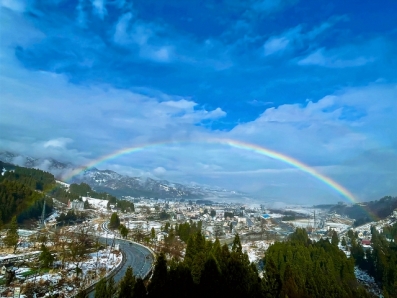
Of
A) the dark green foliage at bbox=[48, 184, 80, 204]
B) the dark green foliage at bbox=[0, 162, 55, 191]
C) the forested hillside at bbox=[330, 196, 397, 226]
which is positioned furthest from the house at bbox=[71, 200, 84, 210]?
the forested hillside at bbox=[330, 196, 397, 226]

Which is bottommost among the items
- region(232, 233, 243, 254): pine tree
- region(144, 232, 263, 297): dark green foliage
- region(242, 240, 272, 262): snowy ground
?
region(242, 240, 272, 262): snowy ground

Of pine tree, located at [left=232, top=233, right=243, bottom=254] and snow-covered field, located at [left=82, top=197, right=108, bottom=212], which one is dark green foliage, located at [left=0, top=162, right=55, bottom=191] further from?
pine tree, located at [left=232, top=233, right=243, bottom=254]

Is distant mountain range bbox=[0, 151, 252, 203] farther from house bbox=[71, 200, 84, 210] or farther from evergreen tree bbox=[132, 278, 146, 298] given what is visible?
evergreen tree bbox=[132, 278, 146, 298]

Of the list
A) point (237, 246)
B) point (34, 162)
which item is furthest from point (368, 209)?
point (34, 162)

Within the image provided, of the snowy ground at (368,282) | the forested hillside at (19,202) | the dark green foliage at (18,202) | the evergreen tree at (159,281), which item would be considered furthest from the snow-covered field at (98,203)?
the evergreen tree at (159,281)

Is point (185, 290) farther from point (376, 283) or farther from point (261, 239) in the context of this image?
point (261, 239)

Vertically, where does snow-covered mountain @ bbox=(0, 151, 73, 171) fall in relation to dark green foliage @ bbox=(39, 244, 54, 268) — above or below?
above

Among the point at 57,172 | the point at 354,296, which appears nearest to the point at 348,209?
the point at 354,296

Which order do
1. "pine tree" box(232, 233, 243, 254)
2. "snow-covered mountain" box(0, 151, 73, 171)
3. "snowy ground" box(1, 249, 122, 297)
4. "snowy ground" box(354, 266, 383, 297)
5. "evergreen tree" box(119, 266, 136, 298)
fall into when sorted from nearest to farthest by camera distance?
"evergreen tree" box(119, 266, 136, 298), "snowy ground" box(1, 249, 122, 297), "pine tree" box(232, 233, 243, 254), "snowy ground" box(354, 266, 383, 297), "snow-covered mountain" box(0, 151, 73, 171)

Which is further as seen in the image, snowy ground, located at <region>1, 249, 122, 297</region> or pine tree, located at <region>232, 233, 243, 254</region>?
pine tree, located at <region>232, 233, 243, 254</region>

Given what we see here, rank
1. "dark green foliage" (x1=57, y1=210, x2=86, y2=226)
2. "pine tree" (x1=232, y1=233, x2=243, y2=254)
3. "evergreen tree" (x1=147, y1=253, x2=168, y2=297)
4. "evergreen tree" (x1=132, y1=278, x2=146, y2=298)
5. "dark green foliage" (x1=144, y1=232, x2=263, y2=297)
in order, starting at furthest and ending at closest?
"dark green foliage" (x1=57, y1=210, x2=86, y2=226)
"pine tree" (x1=232, y1=233, x2=243, y2=254)
"dark green foliage" (x1=144, y1=232, x2=263, y2=297)
"evergreen tree" (x1=147, y1=253, x2=168, y2=297)
"evergreen tree" (x1=132, y1=278, x2=146, y2=298)

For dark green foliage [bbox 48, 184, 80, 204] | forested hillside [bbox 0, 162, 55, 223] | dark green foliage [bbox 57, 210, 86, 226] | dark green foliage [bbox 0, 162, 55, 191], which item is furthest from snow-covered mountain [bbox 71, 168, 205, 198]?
forested hillside [bbox 0, 162, 55, 223]

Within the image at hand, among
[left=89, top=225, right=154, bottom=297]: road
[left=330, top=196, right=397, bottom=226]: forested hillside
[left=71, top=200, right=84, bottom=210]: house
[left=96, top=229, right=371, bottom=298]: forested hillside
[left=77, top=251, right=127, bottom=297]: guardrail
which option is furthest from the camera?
[left=330, top=196, right=397, bottom=226]: forested hillside
